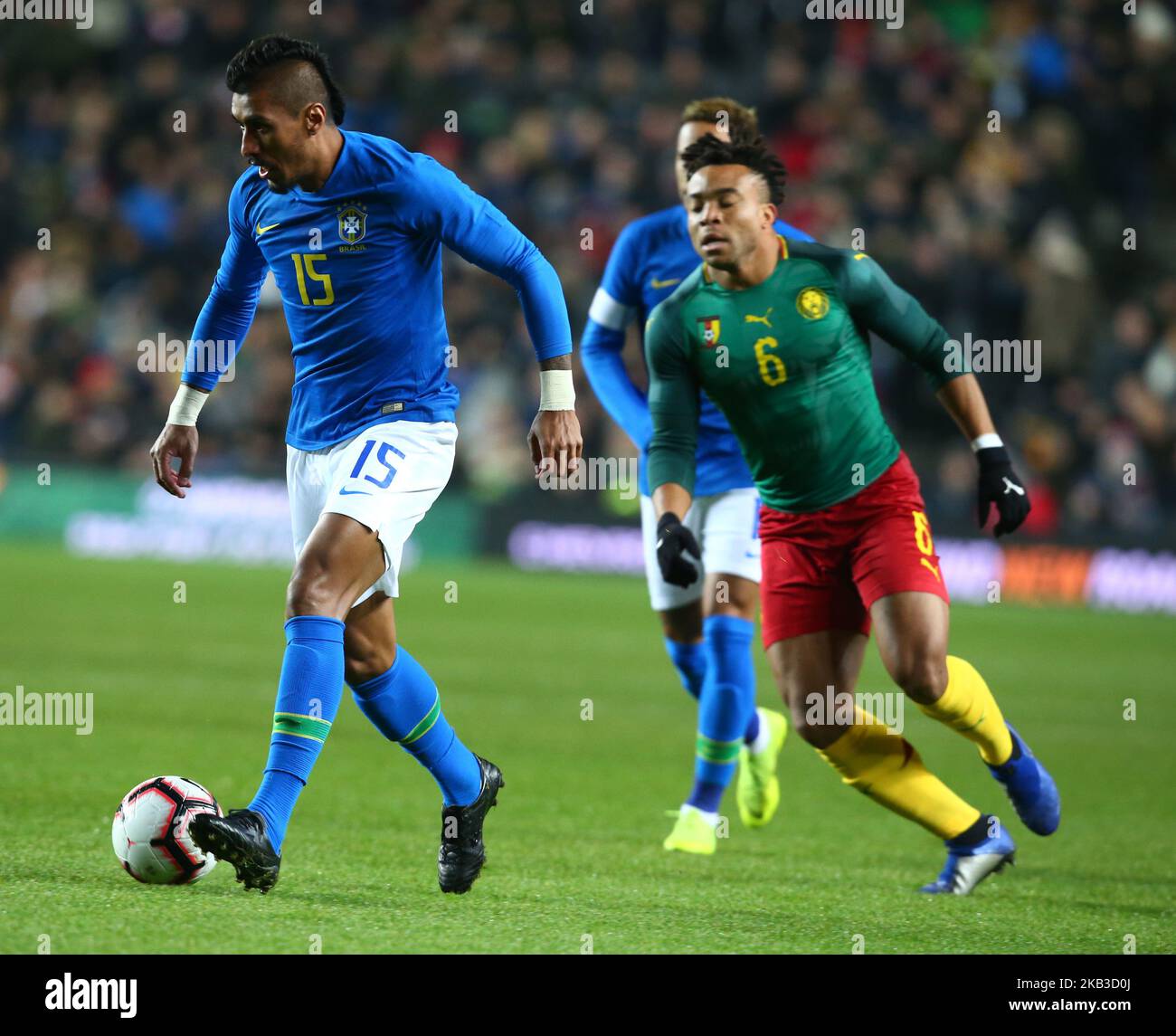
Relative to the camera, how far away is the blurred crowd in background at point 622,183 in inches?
677

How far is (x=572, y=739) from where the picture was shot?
9531mm

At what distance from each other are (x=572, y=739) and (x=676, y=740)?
0.62m

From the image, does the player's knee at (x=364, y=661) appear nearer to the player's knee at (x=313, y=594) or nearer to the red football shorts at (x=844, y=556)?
the player's knee at (x=313, y=594)

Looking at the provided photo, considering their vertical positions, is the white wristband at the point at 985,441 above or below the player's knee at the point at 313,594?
above

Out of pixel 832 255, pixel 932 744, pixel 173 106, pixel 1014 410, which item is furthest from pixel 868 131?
pixel 832 255

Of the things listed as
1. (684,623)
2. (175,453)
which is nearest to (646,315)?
(684,623)

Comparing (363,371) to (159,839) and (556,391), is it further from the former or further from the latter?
(159,839)

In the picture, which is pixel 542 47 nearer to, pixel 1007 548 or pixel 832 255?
pixel 1007 548

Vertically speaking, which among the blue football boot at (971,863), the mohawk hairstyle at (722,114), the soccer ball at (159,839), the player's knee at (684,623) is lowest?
the blue football boot at (971,863)

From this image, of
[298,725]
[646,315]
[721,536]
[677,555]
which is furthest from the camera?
[646,315]

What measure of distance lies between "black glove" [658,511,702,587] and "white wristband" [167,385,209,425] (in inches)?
63.1

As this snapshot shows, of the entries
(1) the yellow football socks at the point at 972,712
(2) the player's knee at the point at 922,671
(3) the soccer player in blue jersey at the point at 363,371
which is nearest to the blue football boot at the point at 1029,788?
(1) the yellow football socks at the point at 972,712

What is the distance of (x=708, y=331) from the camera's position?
5.86m

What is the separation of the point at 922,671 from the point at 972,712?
0.34m
